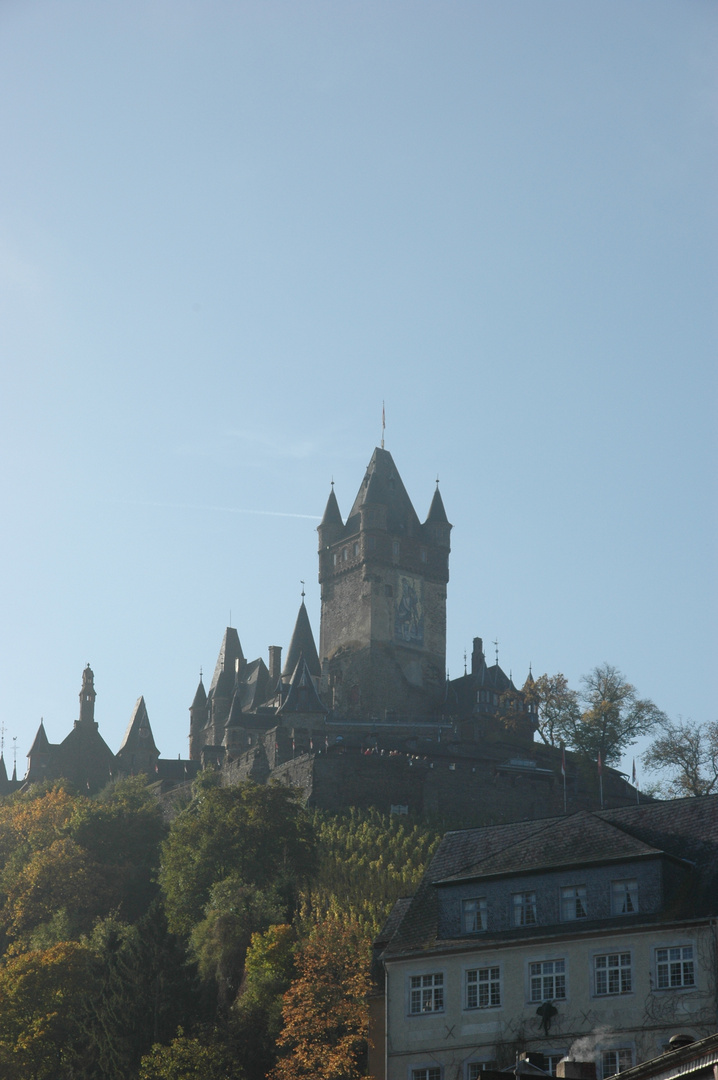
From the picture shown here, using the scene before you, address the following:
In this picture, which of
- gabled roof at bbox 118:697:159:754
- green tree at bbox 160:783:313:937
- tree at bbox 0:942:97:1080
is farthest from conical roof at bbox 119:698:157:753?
tree at bbox 0:942:97:1080

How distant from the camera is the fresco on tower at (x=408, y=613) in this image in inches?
4702

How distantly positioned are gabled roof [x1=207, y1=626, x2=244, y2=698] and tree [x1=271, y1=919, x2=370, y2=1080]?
76.4 meters

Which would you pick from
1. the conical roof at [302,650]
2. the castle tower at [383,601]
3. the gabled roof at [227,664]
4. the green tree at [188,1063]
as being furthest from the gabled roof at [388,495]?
the green tree at [188,1063]

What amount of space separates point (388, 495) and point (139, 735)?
2534cm

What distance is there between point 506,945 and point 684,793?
5797 cm

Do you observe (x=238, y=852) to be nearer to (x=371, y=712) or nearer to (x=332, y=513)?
(x=371, y=712)

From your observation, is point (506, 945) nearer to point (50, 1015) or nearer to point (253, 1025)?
point (253, 1025)

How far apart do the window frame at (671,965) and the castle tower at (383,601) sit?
7577cm

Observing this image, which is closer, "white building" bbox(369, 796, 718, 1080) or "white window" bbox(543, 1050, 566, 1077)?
"white building" bbox(369, 796, 718, 1080)

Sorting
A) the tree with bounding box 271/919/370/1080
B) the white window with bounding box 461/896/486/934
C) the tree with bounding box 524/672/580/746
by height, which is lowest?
the tree with bounding box 271/919/370/1080

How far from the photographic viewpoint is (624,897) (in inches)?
1561

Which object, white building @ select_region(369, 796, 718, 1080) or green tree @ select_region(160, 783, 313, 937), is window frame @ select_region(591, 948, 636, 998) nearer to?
white building @ select_region(369, 796, 718, 1080)

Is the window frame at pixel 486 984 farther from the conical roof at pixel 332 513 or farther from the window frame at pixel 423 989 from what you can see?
the conical roof at pixel 332 513

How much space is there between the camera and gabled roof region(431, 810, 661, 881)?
133 ft
